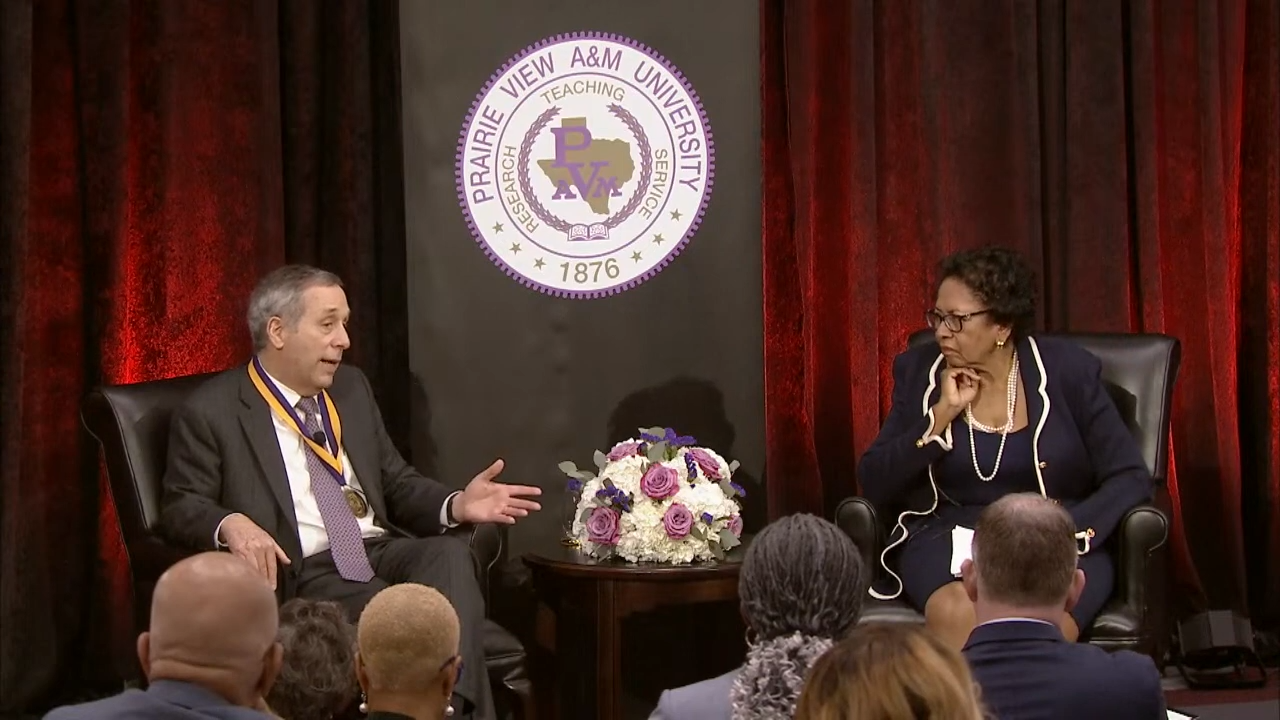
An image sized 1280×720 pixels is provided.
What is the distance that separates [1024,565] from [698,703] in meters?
0.57

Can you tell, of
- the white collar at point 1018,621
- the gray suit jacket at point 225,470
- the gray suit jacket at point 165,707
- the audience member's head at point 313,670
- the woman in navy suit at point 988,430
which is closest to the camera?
the gray suit jacket at point 165,707

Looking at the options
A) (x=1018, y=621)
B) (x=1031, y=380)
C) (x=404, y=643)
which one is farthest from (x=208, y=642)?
(x=1031, y=380)

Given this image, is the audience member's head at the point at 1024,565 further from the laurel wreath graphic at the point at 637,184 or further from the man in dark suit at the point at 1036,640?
the laurel wreath graphic at the point at 637,184

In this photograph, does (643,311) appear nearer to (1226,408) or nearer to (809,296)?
(809,296)

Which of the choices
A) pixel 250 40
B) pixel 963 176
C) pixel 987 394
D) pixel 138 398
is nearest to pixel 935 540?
pixel 987 394

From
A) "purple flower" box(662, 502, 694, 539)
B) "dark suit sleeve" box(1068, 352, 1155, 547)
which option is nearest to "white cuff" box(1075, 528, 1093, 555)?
"dark suit sleeve" box(1068, 352, 1155, 547)

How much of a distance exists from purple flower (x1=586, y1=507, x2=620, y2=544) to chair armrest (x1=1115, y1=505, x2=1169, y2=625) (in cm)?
133

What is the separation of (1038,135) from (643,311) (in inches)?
56.3

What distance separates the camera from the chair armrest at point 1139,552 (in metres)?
4.11

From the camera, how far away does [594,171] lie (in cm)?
517

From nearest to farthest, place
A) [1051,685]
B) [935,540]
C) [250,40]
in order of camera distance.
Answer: [1051,685] → [935,540] → [250,40]

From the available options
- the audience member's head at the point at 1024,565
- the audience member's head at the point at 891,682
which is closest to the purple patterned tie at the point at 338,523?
the audience member's head at the point at 1024,565

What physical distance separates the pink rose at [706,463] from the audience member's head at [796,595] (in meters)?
1.94

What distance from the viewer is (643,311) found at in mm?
5152
